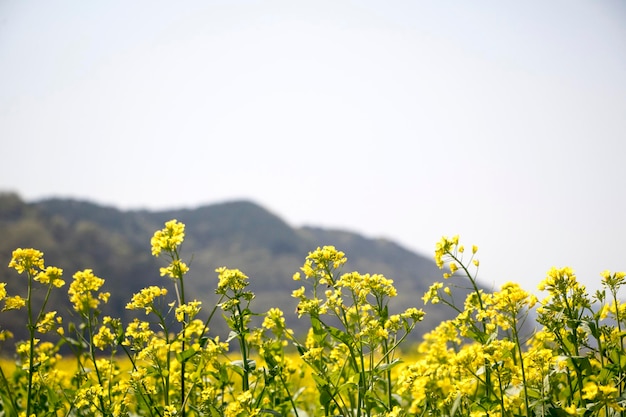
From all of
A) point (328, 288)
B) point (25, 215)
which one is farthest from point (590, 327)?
point (25, 215)

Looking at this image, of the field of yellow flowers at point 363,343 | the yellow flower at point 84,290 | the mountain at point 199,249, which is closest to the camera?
the field of yellow flowers at point 363,343

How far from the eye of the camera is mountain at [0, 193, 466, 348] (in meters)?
38.8

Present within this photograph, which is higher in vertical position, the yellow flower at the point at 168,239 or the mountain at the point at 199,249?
the mountain at the point at 199,249

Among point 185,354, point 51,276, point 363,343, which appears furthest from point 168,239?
point 363,343

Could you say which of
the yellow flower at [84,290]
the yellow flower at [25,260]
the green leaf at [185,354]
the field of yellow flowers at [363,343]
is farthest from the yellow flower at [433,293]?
the yellow flower at [25,260]

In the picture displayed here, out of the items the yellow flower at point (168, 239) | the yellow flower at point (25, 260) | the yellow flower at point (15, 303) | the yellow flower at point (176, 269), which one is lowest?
the yellow flower at point (15, 303)

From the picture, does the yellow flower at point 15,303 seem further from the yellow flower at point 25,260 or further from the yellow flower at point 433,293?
the yellow flower at point 433,293

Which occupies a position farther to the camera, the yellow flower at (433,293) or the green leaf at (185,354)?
the yellow flower at (433,293)

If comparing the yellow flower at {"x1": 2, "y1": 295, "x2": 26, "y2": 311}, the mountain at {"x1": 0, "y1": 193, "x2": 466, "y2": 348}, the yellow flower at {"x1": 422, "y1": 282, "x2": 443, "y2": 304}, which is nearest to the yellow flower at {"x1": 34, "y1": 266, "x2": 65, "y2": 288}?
the yellow flower at {"x1": 2, "y1": 295, "x2": 26, "y2": 311}

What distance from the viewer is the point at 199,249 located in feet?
293

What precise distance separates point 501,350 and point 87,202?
74122 millimetres

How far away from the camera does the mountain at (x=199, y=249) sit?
38.8 metres

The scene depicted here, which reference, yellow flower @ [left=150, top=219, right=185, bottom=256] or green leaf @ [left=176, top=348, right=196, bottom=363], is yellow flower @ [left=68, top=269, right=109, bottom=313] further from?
green leaf @ [left=176, top=348, right=196, bottom=363]

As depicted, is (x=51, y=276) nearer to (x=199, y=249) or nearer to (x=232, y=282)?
(x=232, y=282)
